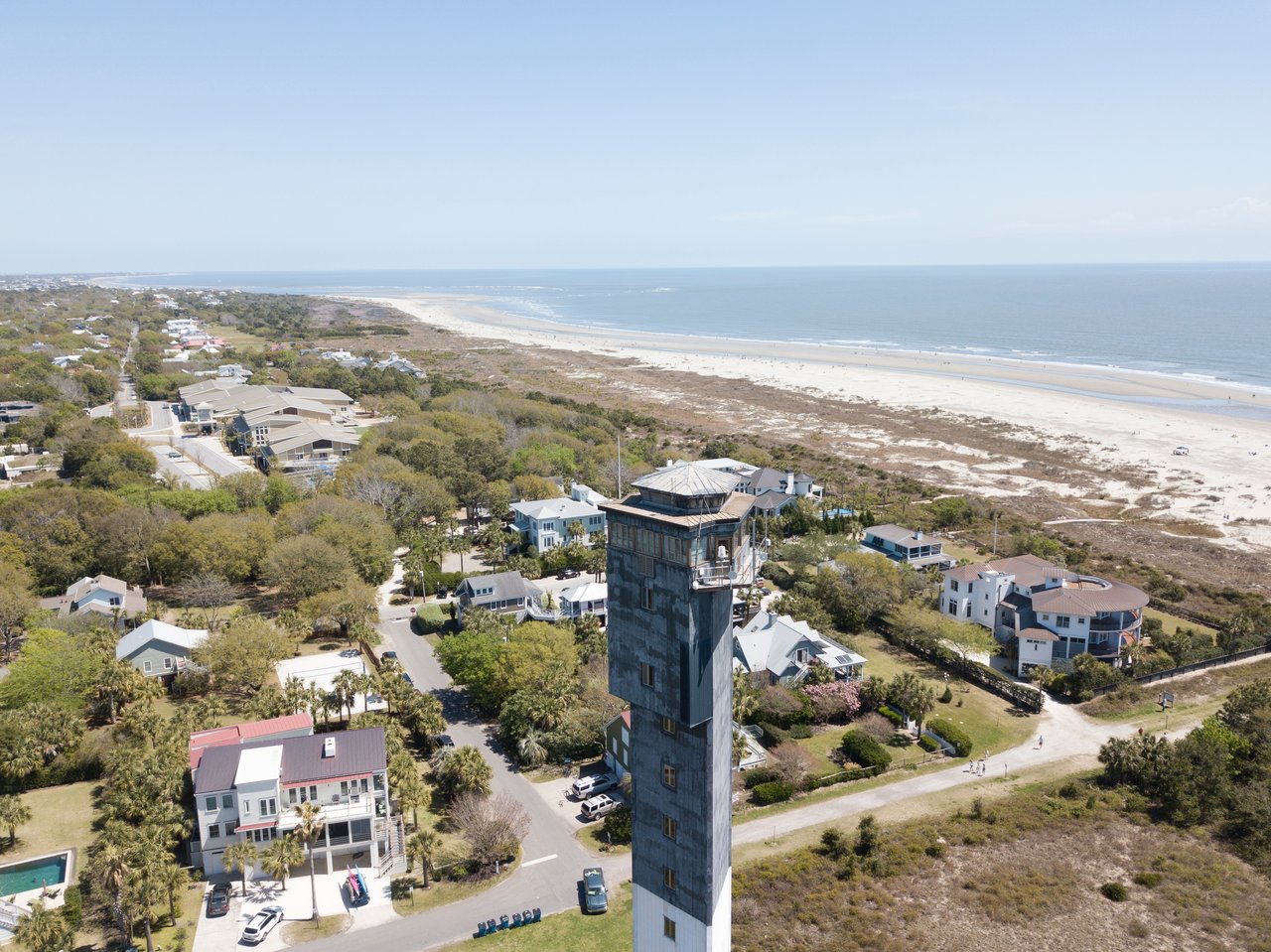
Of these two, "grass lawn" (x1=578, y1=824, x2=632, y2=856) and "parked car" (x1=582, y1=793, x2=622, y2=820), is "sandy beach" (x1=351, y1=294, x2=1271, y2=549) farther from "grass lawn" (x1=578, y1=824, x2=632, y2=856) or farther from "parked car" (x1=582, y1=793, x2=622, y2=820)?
"grass lawn" (x1=578, y1=824, x2=632, y2=856)

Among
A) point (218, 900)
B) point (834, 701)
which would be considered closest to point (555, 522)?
point (834, 701)

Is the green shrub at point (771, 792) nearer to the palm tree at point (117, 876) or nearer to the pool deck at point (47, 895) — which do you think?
the palm tree at point (117, 876)

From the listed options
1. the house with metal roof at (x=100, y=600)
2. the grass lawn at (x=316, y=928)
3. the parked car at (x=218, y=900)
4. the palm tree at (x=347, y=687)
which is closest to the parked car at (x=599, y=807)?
the grass lawn at (x=316, y=928)

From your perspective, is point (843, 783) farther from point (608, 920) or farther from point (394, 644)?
point (394, 644)

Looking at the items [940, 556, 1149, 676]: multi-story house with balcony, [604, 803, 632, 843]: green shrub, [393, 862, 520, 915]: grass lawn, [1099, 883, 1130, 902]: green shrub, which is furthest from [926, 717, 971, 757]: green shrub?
[393, 862, 520, 915]: grass lawn

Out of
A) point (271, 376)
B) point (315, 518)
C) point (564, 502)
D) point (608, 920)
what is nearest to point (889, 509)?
point (564, 502)
